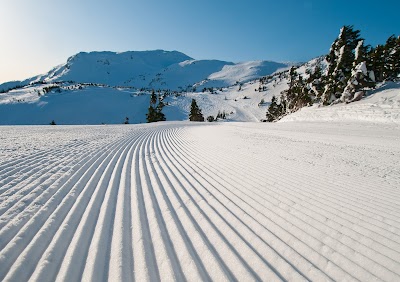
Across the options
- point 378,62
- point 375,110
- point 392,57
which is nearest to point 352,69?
point 378,62

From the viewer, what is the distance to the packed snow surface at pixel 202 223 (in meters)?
2.68

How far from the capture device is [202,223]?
12.2 feet

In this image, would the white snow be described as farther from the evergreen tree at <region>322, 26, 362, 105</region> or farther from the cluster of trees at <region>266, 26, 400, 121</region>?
the evergreen tree at <region>322, 26, 362, 105</region>

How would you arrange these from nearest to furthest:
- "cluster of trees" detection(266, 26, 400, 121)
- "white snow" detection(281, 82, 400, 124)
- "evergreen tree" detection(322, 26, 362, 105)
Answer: "white snow" detection(281, 82, 400, 124) → "cluster of trees" detection(266, 26, 400, 121) → "evergreen tree" detection(322, 26, 362, 105)

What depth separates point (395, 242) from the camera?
311cm

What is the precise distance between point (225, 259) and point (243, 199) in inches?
76.6

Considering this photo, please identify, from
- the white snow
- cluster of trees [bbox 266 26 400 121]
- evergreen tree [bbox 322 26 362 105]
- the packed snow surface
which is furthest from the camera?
evergreen tree [bbox 322 26 362 105]

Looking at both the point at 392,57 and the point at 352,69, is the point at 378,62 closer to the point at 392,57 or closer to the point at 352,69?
the point at 392,57

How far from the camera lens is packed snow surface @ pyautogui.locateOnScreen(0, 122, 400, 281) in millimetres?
2676

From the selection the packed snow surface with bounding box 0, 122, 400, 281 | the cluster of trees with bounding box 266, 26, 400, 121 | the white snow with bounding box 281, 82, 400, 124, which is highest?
the cluster of trees with bounding box 266, 26, 400, 121

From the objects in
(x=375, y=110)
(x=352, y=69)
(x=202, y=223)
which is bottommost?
(x=202, y=223)

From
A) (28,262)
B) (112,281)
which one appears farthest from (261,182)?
(28,262)

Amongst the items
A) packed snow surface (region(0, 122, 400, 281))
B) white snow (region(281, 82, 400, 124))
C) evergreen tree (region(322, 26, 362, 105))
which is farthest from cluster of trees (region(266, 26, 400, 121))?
packed snow surface (region(0, 122, 400, 281))

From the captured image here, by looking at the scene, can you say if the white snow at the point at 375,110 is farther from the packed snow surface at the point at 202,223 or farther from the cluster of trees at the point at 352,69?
the packed snow surface at the point at 202,223
